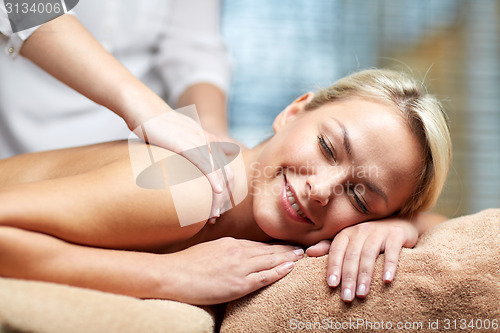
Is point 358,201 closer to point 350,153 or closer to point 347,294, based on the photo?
point 350,153

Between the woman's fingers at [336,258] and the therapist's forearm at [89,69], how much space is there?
354mm

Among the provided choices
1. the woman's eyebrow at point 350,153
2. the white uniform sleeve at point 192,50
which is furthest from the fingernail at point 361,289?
the white uniform sleeve at point 192,50

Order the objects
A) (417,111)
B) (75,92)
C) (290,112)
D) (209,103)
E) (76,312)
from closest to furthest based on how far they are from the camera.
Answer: (76,312)
(417,111)
(290,112)
(75,92)
(209,103)

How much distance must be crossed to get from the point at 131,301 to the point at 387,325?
0.34 metres

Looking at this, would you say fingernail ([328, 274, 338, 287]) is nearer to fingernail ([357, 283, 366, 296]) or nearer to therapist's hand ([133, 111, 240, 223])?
fingernail ([357, 283, 366, 296])

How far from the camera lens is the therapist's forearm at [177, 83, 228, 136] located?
1198 millimetres

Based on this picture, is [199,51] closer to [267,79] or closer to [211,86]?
[211,86]

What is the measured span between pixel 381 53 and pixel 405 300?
1.90 m

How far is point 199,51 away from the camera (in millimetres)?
1391

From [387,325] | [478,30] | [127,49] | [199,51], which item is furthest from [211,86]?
[478,30]

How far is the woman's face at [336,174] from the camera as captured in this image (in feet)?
2.57

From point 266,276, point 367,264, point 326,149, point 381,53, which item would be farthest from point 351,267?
point 381,53

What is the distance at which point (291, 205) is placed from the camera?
787 millimetres

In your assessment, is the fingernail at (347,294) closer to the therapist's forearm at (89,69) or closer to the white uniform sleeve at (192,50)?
the therapist's forearm at (89,69)
